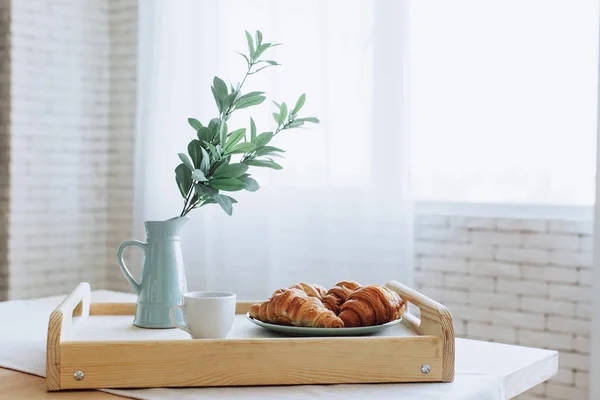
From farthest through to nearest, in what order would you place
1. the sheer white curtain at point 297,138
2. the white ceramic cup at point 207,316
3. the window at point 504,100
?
1. the sheer white curtain at point 297,138
2. the window at point 504,100
3. the white ceramic cup at point 207,316

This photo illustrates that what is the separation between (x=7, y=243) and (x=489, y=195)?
2279mm

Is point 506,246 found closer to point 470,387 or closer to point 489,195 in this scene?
point 489,195

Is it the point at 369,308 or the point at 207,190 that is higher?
the point at 207,190

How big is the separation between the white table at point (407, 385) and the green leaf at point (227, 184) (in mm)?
446

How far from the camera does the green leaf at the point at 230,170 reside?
5.33 ft

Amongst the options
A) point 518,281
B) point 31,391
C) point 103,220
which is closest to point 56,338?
point 31,391

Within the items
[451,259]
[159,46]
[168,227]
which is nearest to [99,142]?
[159,46]

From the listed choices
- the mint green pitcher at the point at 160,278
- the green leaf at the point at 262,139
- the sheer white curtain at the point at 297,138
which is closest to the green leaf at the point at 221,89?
the green leaf at the point at 262,139

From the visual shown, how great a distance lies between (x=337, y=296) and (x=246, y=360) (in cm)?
27

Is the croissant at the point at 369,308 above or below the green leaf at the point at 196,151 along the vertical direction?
below

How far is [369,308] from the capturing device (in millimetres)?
1469

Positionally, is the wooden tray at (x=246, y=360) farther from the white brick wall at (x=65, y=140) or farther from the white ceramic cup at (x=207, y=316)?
the white brick wall at (x=65, y=140)

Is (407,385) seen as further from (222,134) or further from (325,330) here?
(222,134)

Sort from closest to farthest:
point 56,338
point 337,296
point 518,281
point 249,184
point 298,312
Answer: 1. point 56,338
2. point 298,312
3. point 337,296
4. point 249,184
5. point 518,281
